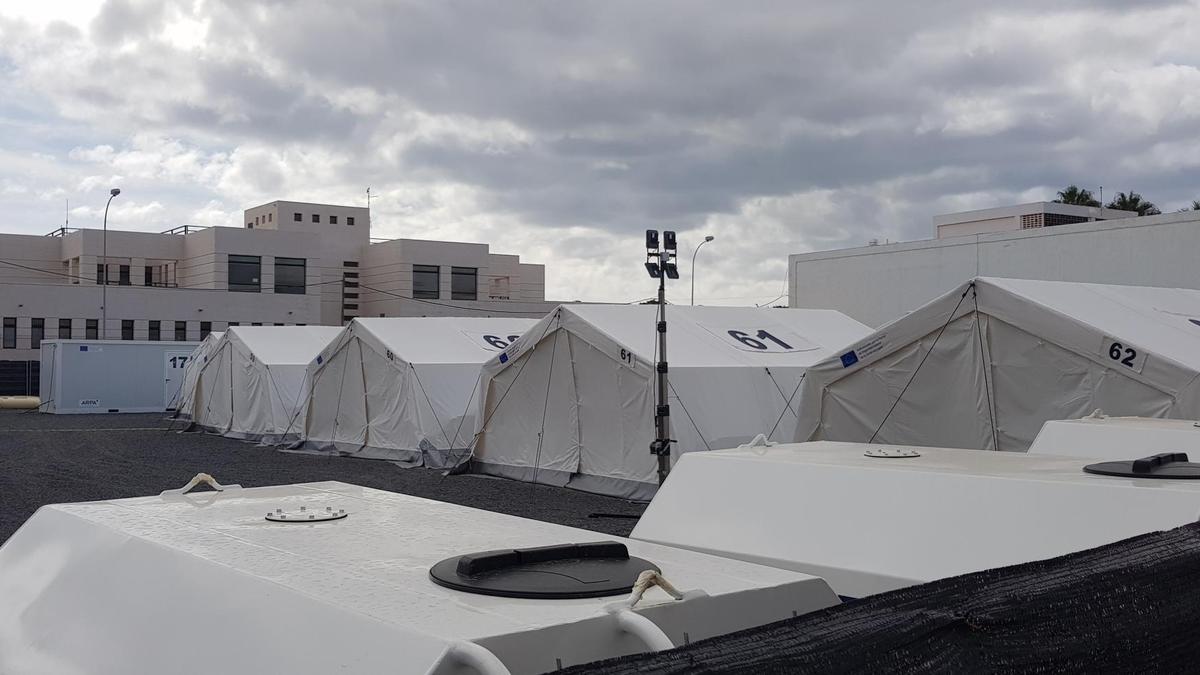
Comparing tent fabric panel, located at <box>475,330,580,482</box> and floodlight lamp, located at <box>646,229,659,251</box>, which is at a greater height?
floodlight lamp, located at <box>646,229,659,251</box>

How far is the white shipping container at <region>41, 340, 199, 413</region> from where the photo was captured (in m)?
39.1

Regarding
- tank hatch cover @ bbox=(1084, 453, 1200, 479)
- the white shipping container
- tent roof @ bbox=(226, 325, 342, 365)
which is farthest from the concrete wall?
tank hatch cover @ bbox=(1084, 453, 1200, 479)

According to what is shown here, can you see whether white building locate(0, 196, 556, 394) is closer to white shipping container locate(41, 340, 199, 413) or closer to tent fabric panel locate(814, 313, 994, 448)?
white shipping container locate(41, 340, 199, 413)

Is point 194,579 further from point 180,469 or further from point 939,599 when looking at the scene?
point 180,469

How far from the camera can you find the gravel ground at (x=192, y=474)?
585 inches

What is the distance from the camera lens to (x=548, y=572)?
7.65 ft

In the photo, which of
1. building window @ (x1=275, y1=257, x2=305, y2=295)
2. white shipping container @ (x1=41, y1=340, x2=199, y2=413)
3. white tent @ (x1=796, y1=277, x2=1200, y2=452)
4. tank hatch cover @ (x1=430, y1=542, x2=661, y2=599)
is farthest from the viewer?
building window @ (x1=275, y1=257, x2=305, y2=295)

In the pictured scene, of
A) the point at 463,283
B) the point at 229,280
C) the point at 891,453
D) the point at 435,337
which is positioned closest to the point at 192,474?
the point at 435,337

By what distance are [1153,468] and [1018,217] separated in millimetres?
44269

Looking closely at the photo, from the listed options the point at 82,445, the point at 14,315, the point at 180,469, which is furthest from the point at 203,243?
the point at 180,469

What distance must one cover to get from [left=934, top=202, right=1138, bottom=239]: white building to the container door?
2871cm

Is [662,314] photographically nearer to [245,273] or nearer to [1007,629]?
[1007,629]

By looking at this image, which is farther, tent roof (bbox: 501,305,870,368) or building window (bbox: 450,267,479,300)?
building window (bbox: 450,267,479,300)

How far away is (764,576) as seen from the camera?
2531mm
